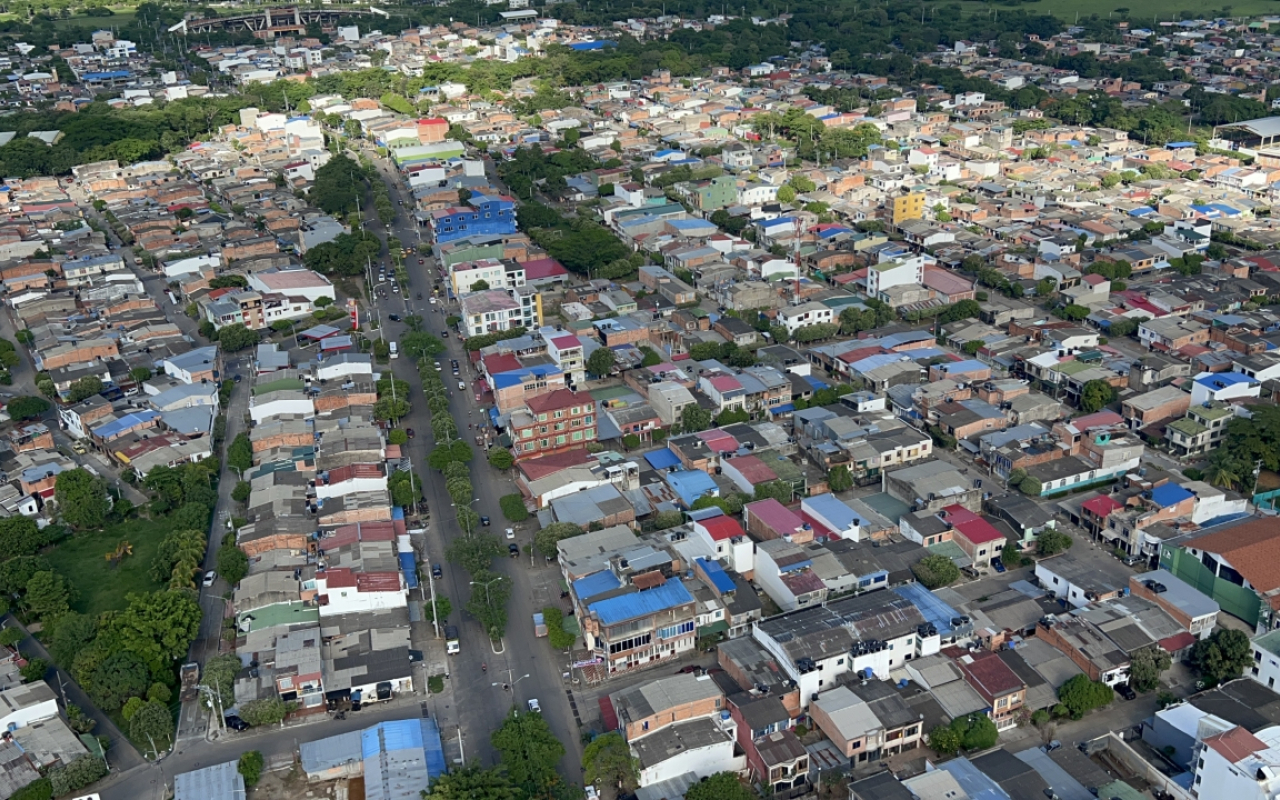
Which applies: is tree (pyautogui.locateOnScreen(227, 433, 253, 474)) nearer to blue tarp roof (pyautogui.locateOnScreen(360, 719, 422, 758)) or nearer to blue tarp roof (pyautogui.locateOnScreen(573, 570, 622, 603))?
blue tarp roof (pyautogui.locateOnScreen(573, 570, 622, 603))

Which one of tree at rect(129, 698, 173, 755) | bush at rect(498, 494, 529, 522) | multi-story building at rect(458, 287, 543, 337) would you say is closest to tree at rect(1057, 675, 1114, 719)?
bush at rect(498, 494, 529, 522)

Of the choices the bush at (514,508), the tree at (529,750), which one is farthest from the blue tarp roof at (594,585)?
the bush at (514,508)

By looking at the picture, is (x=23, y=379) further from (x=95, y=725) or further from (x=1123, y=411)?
(x=1123, y=411)

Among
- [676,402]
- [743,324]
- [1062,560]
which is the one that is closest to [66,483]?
[676,402]

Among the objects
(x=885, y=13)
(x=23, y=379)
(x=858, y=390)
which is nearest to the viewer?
(x=858, y=390)

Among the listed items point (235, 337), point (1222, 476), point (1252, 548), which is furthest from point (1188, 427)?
point (235, 337)

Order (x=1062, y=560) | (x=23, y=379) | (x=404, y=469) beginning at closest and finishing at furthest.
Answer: (x=1062, y=560) → (x=404, y=469) → (x=23, y=379)
